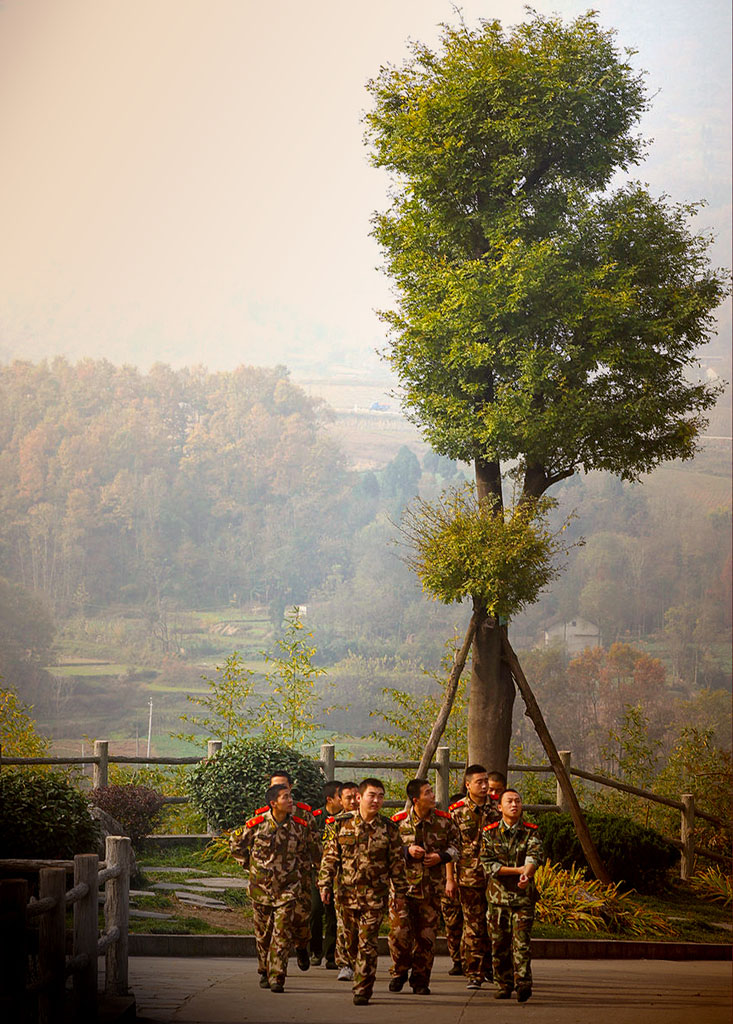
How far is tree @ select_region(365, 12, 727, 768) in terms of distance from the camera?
9602mm

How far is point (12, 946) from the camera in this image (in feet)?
12.8

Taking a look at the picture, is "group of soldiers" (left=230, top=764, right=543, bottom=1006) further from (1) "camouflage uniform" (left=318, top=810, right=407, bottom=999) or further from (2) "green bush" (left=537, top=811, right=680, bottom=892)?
(2) "green bush" (left=537, top=811, right=680, bottom=892)

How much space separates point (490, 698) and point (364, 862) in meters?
3.95

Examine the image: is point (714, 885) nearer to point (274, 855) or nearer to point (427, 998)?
point (427, 998)

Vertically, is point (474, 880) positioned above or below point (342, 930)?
above

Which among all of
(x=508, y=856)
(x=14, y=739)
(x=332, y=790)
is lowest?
(x=14, y=739)

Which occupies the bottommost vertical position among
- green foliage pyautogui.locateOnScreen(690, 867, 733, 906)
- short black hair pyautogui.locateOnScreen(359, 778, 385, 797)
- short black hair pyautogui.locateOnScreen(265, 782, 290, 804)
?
green foliage pyautogui.locateOnScreen(690, 867, 733, 906)

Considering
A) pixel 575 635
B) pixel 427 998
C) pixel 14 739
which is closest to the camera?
pixel 427 998

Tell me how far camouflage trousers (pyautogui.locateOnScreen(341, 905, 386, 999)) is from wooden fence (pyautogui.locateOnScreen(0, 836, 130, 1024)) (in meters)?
1.08

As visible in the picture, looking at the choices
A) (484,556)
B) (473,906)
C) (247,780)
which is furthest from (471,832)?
(247,780)

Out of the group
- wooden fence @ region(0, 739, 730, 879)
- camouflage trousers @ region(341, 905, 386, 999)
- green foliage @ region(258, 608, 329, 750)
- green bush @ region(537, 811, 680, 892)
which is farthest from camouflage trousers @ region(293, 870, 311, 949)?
green foliage @ region(258, 608, 329, 750)

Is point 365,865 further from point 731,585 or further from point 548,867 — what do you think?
point 731,585

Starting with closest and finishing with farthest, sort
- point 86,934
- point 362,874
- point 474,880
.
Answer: point 86,934, point 362,874, point 474,880

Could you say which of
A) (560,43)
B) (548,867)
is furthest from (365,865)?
(560,43)
